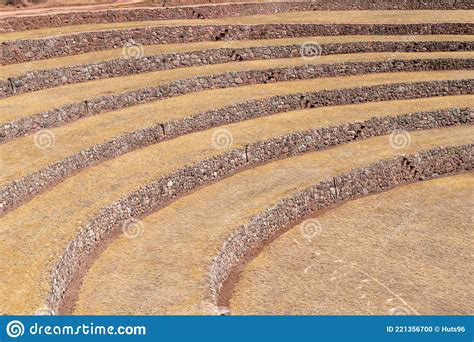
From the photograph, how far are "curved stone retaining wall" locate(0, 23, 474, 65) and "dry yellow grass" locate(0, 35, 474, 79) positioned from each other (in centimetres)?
55

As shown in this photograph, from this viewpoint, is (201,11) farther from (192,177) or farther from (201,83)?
(192,177)

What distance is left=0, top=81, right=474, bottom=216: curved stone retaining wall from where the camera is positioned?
2136 cm

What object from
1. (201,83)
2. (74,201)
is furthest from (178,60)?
(74,201)

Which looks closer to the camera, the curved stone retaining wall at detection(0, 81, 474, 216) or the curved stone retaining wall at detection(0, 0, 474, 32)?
the curved stone retaining wall at detection(0, 81, 474, 216)

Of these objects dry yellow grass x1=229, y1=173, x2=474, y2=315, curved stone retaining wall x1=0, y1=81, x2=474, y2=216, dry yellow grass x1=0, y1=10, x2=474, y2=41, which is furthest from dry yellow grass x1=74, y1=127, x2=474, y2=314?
dry yellow grass x1=0, y1=10, x2=474, y2=41

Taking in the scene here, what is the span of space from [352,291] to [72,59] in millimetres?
20014

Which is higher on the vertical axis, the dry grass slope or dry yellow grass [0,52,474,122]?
dry yellow grass [0,52,474,122]

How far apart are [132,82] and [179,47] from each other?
587cm

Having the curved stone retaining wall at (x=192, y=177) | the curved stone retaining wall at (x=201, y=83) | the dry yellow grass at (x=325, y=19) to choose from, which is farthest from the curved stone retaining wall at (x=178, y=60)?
the curved stone retaining wall at (x=192, y=177)

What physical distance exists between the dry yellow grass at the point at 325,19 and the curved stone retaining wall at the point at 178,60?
392cm

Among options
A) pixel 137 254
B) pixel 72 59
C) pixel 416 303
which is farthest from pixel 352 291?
pixel 72 59

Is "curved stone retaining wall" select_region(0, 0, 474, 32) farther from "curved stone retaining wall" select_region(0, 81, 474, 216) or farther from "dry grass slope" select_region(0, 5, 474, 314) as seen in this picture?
"curved stone retaining wall" select_region(0, 81, 474, 216)

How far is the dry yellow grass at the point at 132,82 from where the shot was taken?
87.9ft

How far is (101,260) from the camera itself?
18.6m
